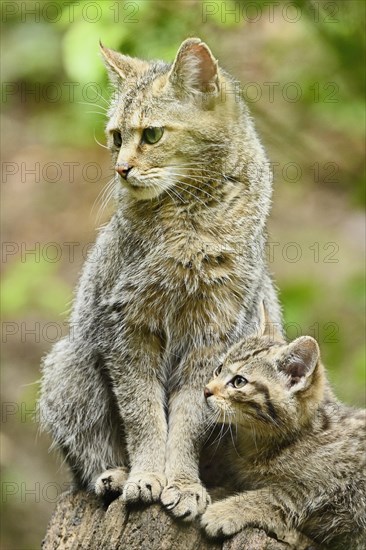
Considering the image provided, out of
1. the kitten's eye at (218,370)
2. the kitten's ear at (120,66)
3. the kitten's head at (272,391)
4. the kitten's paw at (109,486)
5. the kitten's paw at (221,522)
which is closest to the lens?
the kitten's paw at (221,522)

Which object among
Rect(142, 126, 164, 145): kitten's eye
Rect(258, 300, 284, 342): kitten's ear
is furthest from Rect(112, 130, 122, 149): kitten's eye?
Rect(258, 300, 284, 342): kitten's ear

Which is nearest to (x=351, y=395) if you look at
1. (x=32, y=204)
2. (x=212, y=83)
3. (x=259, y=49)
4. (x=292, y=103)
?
(x=212, y=83)

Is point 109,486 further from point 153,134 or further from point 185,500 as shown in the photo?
point 153,134

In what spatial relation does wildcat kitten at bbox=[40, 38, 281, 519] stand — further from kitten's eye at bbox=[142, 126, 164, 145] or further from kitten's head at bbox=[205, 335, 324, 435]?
kitten's head at bbox=[205, 335, 324, 435]

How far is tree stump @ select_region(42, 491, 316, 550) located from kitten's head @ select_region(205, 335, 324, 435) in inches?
23.3

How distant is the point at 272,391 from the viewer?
5.32 meters

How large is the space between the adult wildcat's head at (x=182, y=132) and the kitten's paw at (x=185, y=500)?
1.61m

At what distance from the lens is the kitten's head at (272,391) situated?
529 centimetres

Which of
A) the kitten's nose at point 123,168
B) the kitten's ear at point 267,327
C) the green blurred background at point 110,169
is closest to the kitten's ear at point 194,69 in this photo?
the kitten's nose at point 123,168

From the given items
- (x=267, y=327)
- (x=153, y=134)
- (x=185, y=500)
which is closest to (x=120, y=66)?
(x=153, y=134)

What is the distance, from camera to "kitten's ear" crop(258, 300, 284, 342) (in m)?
5.68

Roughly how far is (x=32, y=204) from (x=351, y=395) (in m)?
6.22

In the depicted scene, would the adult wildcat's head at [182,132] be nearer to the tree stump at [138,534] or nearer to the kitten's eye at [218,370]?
the kitten's eye at [218,370]

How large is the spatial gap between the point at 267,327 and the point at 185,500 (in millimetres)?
1113
